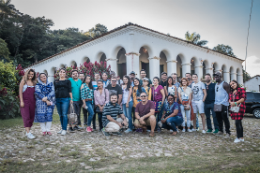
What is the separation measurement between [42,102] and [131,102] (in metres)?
2.60

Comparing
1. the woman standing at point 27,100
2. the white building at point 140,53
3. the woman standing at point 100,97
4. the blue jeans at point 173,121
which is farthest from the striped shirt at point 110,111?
A: the white building at point 140,53

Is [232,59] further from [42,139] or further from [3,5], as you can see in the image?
[3,5]

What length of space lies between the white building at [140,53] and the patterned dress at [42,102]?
718cm

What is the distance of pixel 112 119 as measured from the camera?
548cm

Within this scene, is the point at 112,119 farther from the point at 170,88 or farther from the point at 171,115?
the point at 170,88

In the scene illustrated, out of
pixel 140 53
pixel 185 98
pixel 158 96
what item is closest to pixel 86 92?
pixel 158 96

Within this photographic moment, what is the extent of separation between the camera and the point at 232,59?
2159 cm

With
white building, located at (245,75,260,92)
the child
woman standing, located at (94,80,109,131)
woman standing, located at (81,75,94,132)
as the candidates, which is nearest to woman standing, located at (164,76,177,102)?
the child

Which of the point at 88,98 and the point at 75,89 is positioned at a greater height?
the point at 75,89

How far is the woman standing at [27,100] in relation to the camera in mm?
5039

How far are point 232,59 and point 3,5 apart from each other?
103ft

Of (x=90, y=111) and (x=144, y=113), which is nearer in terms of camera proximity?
(x=144, y=113)

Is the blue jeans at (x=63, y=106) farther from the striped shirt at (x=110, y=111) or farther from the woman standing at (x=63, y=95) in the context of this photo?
the striped shirt at (x=110, y=111)

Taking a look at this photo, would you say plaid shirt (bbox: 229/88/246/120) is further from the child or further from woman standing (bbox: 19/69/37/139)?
woman standing (bbox: 19/69/37/139)
